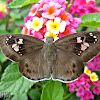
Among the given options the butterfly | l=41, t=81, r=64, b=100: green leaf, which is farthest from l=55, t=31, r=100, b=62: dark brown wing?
l=41, t=81, r=64, b=100: green leaf

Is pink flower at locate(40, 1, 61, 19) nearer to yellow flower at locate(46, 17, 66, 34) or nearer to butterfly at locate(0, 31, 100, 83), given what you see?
yellow flower at locate(46, 17, 66, 34)

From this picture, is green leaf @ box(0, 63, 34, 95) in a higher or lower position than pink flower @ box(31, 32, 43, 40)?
lower

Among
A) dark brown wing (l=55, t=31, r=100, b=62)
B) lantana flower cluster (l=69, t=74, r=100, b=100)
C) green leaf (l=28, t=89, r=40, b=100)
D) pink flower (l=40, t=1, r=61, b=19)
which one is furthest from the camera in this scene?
green leaf (l=28, t=89, r=40, b=100)

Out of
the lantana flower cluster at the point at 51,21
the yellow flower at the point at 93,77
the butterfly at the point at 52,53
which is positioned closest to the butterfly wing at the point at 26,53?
the butterfly at the point at 52,53

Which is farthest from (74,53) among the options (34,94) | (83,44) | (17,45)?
(34,94)

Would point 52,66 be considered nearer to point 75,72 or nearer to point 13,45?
point 75,72

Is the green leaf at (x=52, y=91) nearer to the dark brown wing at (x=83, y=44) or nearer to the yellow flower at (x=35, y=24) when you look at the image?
the dark brown wing at (x=83, y=44)

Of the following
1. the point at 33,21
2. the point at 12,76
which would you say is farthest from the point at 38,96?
the point at 33,21
